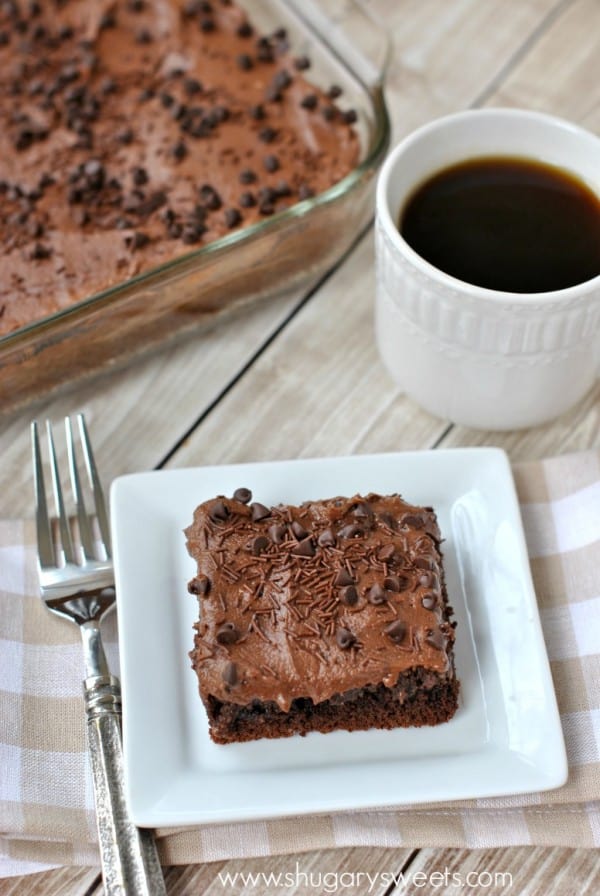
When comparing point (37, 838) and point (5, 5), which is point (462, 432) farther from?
point (5, 5)

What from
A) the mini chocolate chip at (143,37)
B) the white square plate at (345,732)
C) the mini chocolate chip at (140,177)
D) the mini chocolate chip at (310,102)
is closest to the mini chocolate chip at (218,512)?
the white square plate at (345,732)

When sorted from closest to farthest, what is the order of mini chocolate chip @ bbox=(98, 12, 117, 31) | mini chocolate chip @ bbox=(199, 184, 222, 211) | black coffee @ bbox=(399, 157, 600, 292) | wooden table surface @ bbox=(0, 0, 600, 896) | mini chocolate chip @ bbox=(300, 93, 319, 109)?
black coffee @ bbox=(399, 157, 600, 292)
wooden table surface @ bbox=(0, 0, 600, 896)
mini chocolate chip @ bbox=(199, 184, 222, 211)
mini chocolate chip @ bbox=(300, 93, 319, 109)
mini chocolate chip @ bbox=(98, 12, 117, 31)

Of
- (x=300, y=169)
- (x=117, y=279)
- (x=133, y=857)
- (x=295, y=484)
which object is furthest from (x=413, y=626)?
(x=300, y=169)

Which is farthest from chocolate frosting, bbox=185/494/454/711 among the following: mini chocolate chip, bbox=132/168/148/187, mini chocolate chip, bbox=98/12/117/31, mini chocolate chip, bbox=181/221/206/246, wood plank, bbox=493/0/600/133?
mini chocolate chip, bbox=98/12/117/31

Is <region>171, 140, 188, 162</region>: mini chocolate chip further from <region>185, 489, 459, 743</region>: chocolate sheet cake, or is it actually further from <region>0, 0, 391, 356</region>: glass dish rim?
<region>185, 489, 459, 743</region>: chocolate sheet cake

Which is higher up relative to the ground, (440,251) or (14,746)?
(440,251)

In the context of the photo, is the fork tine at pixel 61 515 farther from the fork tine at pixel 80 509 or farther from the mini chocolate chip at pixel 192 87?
the mini chocolate chip at pixel 192 87
